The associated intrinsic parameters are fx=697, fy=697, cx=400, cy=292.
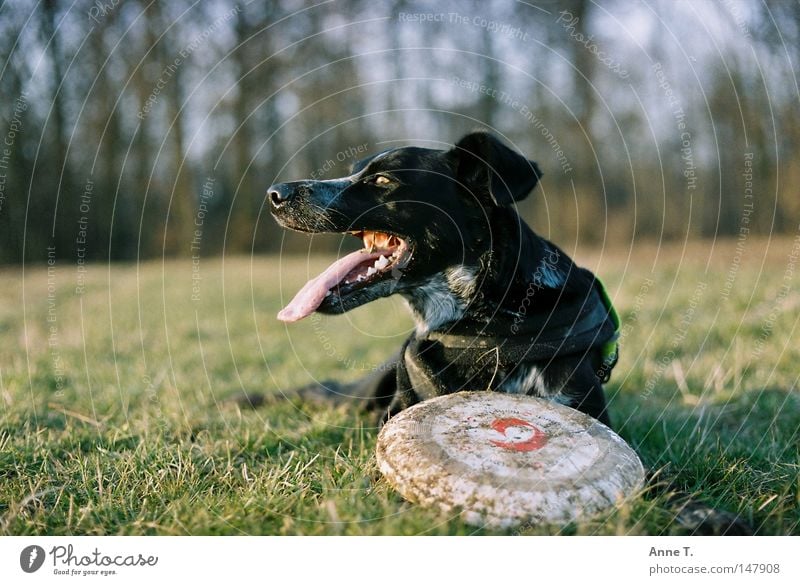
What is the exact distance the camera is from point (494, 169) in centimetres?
370

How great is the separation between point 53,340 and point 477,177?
5.79m

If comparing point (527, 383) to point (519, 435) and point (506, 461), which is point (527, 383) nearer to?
point (519, 435)

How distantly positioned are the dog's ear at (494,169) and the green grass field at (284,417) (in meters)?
1.54

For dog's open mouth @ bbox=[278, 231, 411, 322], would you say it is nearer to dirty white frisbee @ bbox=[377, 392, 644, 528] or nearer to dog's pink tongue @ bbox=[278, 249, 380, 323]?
dog's pink tongue @ bbox=[278, 249, 380, 323]

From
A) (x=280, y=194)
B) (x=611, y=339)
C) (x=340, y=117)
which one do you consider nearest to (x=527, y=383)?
(x=611, y=339)

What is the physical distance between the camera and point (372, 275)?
12.9 ft

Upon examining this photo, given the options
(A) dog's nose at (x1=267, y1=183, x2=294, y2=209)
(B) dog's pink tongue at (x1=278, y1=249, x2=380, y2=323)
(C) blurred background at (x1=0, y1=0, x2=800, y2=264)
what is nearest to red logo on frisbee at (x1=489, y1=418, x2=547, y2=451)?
(B) dog's pink tongue at (x1=278, y1=249, x2=380, y2=323)

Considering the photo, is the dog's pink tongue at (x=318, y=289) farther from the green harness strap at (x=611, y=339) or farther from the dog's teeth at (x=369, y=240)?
the green harness strap at (x=611, y=339)

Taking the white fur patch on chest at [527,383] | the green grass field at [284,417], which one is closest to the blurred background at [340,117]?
the green grass field at [284,417]

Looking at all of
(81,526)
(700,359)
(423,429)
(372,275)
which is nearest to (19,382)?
(81,526)
